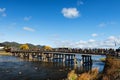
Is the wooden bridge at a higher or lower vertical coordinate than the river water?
higher

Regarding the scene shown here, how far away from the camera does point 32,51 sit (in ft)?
312

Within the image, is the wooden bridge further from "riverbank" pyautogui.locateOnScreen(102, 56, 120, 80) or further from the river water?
"riverbank" pyautogui.locateOnScreen(102, 56, 120, 80)

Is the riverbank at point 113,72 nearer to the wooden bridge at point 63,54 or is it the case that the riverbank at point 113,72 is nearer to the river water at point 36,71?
Result: the river water at point 36,71

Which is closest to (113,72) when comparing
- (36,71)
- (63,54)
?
(36,71)

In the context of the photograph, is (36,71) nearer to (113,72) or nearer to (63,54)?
(63,54)

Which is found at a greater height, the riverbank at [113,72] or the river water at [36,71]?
the riverbank at [113,72]

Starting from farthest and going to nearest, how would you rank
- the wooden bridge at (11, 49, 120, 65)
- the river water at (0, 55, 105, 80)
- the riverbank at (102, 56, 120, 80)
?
the wooden bridge at (11, 49, 120, 65) → the river water at (0, 55, 105, 80) → the riverbank at (102, 56, 120, 80)

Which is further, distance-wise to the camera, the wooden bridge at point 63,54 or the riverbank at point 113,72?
the wooden bridge at point 63,54

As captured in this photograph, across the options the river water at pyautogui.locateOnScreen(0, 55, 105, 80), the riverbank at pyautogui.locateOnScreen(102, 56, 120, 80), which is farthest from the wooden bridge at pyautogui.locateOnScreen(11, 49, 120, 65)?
the riverbank at pyautogui.locateOnScreen(102, 56, 120, 80)

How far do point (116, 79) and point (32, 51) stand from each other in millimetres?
73999

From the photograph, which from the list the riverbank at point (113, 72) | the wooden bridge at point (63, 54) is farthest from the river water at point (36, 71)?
the riverbank at point (113, 72)

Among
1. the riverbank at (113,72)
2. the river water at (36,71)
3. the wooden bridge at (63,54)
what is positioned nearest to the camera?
the riverbank at (113,72)

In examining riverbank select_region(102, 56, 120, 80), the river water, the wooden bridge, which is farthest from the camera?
the wooden bridge

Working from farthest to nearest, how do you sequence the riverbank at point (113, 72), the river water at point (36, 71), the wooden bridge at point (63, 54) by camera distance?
the wooden bridge at point (63, 54) < the river water at point (36, 71) < the riverbank at point (113, 72)
